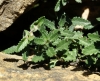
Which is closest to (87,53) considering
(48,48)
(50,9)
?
(48,48)

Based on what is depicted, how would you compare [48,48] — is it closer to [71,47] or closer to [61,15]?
[71,47]

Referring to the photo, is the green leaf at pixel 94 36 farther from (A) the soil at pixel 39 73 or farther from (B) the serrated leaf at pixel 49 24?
(B) the serrated leaf at pixel 49 24

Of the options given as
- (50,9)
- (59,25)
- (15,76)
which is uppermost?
(50,9)

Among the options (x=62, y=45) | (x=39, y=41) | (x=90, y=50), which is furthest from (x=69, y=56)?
(x=39, y=41)

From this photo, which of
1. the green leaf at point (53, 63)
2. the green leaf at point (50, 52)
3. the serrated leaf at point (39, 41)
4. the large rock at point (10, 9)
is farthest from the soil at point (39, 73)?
the large rock at point (10, 9)

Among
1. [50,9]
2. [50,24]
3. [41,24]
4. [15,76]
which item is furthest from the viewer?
[50,9]

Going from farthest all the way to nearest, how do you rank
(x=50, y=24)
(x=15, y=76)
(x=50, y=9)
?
1. (x=50, y=9)
2. (x=50, y=24)
3. (x=15, y=76)
